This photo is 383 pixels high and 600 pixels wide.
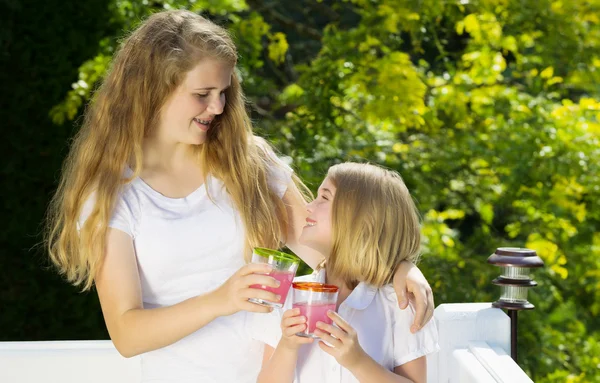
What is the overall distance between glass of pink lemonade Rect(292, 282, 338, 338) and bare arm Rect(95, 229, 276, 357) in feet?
0.20

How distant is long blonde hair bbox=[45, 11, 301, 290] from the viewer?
2.19 m

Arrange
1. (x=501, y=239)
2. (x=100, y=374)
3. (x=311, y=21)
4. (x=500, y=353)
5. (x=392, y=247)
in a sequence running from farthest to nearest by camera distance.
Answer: (x=311, y=21) → (x=501, y=239) → (x=100, y=374) → (x=500, y=353) → (x=392, y=247)

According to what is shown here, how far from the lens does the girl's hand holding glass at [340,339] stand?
6.17 ft

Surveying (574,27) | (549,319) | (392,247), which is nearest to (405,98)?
(574,27)

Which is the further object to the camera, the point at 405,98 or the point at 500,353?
the point at 405,98

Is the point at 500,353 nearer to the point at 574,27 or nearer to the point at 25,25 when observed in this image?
the point at 574,27

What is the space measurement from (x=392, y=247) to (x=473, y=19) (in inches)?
103

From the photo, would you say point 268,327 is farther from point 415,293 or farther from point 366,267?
point 415,293

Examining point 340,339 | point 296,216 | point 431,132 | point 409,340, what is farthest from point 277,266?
point 431,132

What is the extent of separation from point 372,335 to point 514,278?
3.25ft

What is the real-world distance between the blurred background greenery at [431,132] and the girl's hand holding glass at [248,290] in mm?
2459

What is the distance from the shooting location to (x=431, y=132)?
4664 millimetres

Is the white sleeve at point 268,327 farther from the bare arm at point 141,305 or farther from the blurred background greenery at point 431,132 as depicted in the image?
the blurred background greenery at point 431,132

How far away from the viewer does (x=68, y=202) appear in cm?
223
